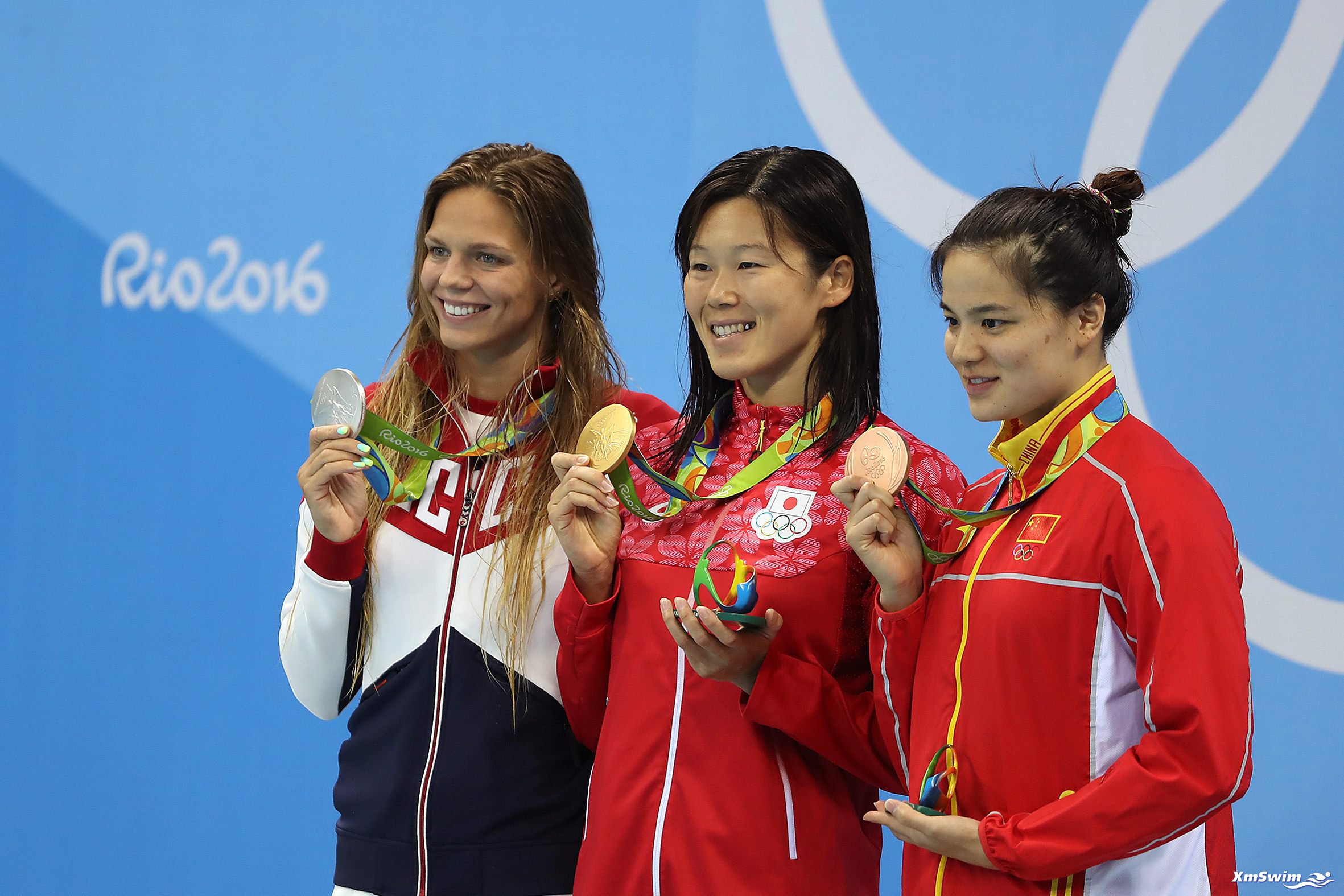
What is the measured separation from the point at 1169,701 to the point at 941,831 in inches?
11.2

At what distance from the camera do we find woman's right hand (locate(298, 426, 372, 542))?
181 centimetres

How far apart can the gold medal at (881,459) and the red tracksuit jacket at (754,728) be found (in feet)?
0.46

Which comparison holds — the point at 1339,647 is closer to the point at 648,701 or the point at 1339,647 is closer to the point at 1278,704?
the point at 1278,704

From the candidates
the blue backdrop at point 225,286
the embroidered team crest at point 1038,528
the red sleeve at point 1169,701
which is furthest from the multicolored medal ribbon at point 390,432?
the blue backdrop at point 225,286

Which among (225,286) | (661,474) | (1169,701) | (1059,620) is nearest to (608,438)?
(661,474)

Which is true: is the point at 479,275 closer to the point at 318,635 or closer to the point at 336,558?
the point at 336,558

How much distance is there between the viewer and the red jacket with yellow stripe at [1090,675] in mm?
1301

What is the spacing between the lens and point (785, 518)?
1.72 metres

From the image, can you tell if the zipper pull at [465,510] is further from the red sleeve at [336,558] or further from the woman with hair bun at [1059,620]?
the woman with hair bun at [1059,620]

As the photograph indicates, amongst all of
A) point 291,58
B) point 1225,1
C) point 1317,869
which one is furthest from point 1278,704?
point 291,58

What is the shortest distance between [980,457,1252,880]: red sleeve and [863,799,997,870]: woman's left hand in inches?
1.6

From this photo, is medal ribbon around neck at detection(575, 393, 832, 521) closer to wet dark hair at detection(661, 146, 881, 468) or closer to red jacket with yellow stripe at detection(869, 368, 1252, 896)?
wet dark hair at detection(661, 146, 881, 468)

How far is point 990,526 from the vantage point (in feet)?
5.09

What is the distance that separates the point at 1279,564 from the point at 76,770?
275 centimetres
